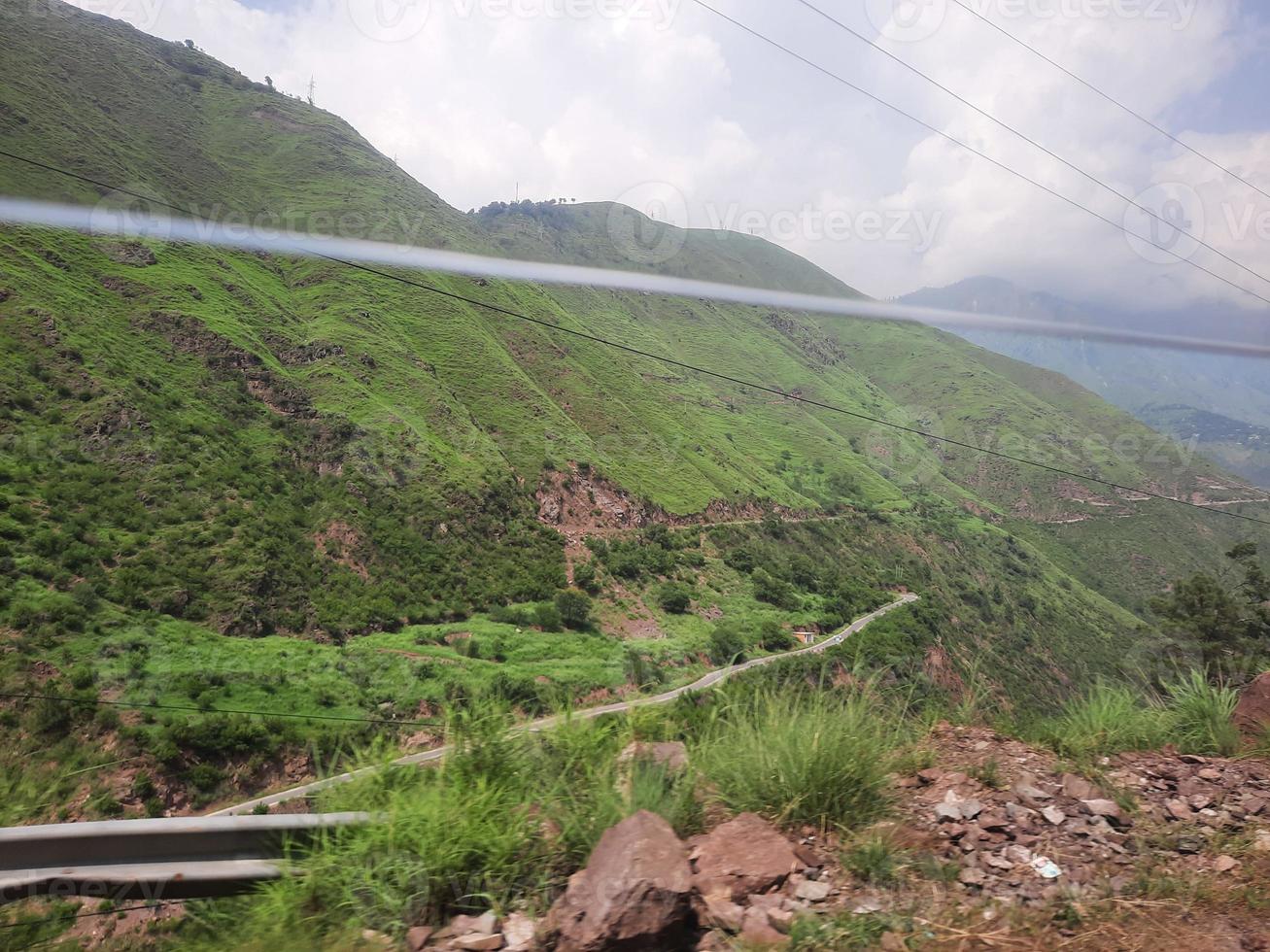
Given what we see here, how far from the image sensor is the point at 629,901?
83.2 inches

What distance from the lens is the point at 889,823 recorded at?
2959 mm

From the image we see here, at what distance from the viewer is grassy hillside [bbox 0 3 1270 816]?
820 inches

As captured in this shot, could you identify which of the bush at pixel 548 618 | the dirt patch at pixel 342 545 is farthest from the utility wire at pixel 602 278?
the bush at pixel 548 618

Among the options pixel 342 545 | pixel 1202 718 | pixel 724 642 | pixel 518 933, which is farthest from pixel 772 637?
pixel 518 933

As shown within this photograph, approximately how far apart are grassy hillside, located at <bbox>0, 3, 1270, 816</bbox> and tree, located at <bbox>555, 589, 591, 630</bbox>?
73 cm

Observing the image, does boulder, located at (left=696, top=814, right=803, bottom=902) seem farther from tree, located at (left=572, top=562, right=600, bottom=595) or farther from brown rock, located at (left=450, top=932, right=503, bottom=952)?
tree, located at (left=572, top=562, right=600, bottom=595)

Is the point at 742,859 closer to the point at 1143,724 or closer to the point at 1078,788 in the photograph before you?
the point at 1078,788

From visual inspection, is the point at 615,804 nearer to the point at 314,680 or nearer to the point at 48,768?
the point at 48,768

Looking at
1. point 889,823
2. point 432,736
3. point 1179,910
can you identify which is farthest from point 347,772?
point 1179,910

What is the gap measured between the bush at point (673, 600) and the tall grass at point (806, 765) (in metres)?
36.8

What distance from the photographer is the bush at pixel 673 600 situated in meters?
39.7

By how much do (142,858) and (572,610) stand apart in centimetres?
3390

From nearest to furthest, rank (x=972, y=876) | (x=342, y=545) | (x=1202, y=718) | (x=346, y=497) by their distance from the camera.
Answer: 1. (x=972, y=876)
2. (x=1202, y=718)
3. (x=342, y=545)
4. (x=346, y=497)

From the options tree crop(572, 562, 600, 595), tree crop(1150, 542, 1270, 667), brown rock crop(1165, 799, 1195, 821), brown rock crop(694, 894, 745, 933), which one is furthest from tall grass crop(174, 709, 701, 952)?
tree crop(572, 562, 600, 595)
